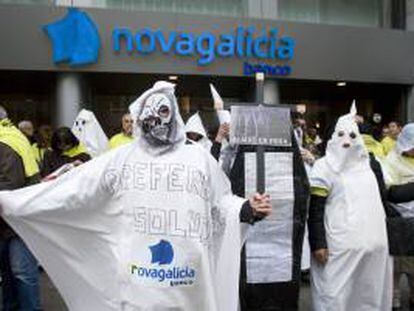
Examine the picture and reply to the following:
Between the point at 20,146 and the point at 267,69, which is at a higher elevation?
the point at 267,69

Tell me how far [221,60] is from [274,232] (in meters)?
10.1

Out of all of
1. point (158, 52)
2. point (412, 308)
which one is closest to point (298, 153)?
point (412, 308)

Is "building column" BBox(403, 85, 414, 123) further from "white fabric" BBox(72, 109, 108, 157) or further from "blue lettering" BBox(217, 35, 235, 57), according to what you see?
"white fabric" BBox(72, 109, 108, 157)

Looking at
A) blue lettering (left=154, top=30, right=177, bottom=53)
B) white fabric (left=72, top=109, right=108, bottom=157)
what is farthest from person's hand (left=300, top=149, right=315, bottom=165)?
blue lettering (left=154, top=30, right=177, bottom=53)

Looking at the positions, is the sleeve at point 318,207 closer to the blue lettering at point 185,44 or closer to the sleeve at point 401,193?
the sleeve at point 401,193

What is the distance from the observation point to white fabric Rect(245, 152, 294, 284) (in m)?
5.95

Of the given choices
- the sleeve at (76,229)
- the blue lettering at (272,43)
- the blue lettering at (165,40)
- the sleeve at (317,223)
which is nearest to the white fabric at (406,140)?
the sleeve at (317,223)

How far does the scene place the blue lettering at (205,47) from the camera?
1555 cm

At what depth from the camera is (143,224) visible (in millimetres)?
4344

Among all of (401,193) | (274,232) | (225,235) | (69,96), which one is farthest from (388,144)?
(69,96)

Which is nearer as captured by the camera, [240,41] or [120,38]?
[120,38]

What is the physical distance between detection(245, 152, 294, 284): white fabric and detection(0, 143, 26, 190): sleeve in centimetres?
188

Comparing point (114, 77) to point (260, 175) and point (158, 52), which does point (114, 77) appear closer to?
point (158, 52)

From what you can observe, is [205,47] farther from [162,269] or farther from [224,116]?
[162,269]
